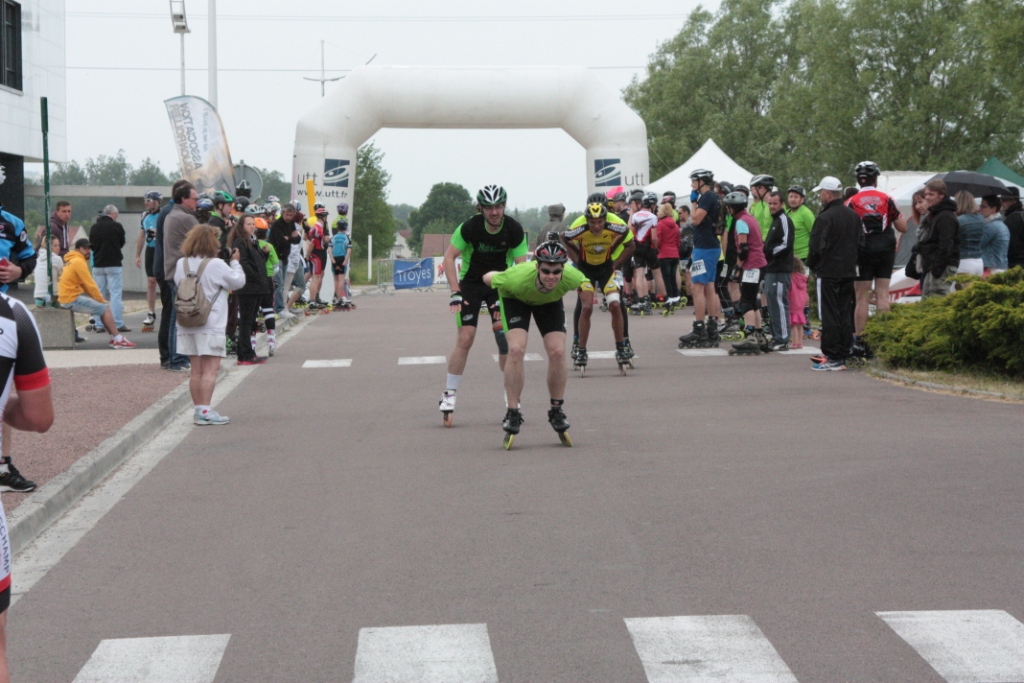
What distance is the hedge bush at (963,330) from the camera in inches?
507

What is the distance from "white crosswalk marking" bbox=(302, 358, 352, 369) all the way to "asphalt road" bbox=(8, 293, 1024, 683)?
498 cm

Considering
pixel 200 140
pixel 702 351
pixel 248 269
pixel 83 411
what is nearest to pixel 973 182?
pixel 702 351

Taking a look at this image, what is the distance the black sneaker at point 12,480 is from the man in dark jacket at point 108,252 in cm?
1350

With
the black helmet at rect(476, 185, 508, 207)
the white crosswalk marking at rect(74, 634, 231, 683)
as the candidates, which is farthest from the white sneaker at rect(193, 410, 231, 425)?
the white crosswalk marking at rect(74, 634, 231, 683)

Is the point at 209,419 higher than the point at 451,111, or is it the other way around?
the point at 451,111

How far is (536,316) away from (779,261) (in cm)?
710

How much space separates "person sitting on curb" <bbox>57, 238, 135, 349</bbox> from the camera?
19.9m

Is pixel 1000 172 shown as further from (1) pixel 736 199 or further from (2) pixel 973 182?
(1) pixel 736 199

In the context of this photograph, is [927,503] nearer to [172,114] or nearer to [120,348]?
[120,348]

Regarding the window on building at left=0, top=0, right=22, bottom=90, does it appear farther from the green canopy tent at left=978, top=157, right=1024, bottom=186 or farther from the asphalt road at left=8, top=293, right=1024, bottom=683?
the asphalt road at left=8, top=293, right=1024, bottom=683

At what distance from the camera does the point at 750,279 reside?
17297 mm

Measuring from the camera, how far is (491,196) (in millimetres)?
11148

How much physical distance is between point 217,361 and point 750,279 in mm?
7620

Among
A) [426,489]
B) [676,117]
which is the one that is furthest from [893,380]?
[676,117]
